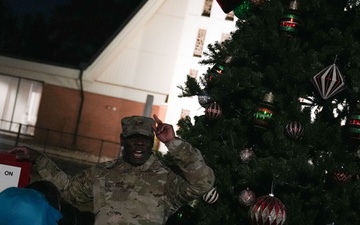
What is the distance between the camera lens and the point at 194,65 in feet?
73.9

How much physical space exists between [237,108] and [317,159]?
138 cm

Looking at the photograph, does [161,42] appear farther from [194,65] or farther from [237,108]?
[237,108]

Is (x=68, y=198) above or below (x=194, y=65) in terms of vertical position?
below

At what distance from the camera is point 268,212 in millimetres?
4504

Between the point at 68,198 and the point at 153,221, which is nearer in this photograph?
the point at 153,221

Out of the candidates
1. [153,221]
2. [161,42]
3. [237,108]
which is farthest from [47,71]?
[153,221]

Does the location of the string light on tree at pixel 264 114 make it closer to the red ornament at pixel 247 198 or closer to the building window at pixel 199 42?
the red ornament at pixel 247 198

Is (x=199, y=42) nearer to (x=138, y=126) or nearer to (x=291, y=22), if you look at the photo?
(x=291, y=22)

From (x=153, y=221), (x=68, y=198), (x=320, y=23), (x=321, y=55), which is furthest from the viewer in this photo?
(x=320, y=23)

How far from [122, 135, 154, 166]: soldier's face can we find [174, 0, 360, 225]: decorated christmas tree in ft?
3.61

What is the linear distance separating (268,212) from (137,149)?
47.2 inches

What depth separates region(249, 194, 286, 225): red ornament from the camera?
4.50 m

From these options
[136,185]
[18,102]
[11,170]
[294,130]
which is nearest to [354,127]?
[294,130]

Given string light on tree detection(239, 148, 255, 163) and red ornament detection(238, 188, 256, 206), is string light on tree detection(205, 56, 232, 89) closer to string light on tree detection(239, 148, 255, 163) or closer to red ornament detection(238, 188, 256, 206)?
string light on tree detection(239, 148, 255, 163)
